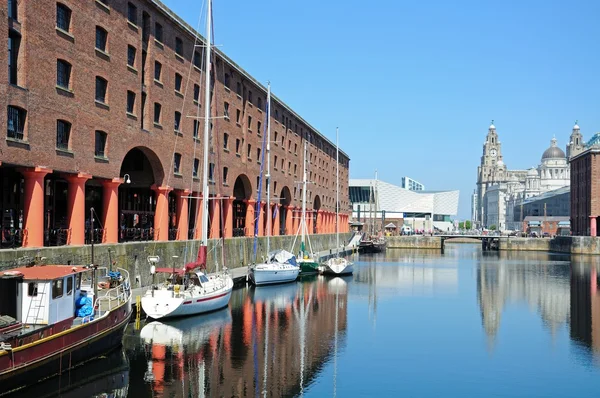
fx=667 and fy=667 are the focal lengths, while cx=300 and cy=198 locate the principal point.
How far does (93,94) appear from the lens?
39.2 metres

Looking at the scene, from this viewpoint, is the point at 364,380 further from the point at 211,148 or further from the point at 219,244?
the point at 211,148

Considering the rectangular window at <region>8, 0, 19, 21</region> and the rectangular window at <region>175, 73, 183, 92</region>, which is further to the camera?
the rectangular window at <region>175, 73, 183, 92</region>

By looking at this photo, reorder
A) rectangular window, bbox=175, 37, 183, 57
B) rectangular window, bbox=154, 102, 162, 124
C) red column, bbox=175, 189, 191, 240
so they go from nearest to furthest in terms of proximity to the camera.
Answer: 1. rectangular window, bbox=154, 102, 162, 124
2. rectangular window, bbox=175, 37, 183, 57
3. red column, bbox=175, 189, 191, 240

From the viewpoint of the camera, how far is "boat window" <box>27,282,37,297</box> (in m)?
24.3

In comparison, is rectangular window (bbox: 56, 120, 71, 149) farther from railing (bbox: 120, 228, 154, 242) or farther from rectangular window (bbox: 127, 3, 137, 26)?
railing (bbox: 120, 228, 154, 242)

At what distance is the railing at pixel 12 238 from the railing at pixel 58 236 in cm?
176

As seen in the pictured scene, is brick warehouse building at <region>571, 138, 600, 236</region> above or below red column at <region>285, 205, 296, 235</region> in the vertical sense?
above

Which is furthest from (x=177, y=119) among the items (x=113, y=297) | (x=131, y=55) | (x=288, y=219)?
(x=288, y=219)

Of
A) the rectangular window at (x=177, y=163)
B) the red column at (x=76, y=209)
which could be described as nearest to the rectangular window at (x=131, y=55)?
A: the rectangular window at (x=177, y=163)

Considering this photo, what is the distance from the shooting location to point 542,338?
125ft

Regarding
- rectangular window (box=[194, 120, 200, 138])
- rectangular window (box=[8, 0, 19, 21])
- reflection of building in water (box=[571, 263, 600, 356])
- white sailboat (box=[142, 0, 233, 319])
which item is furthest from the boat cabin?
rectangular window (box=[194, 120, 200, 138])

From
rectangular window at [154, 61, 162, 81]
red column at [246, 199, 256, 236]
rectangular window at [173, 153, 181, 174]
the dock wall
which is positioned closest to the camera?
the dock wall

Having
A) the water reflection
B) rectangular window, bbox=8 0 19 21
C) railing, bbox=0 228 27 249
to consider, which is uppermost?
rectangular window, bbox=8 0 19 21

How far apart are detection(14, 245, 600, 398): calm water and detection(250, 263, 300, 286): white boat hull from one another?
146 centimetres
